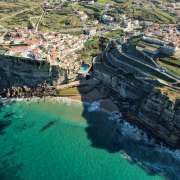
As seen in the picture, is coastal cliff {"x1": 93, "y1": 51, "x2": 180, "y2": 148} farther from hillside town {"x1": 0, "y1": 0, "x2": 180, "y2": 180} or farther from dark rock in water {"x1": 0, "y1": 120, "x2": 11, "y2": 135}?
dark rock in water {"x1": 0, "y1": 120, "x2": 11, "y2": 135}

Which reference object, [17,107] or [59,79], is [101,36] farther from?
[17,107]

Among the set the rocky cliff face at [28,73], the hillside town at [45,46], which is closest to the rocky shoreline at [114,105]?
the rocky cliff face at [28,73]

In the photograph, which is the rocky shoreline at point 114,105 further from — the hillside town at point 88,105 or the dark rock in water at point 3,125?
the dark rock in water at point 3,125

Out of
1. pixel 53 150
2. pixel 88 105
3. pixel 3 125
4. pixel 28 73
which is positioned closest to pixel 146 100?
pixel 88 105

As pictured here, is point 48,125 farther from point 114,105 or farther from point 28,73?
point 28,73

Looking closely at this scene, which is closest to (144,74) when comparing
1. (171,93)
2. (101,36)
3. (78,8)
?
Result: (171,93)
